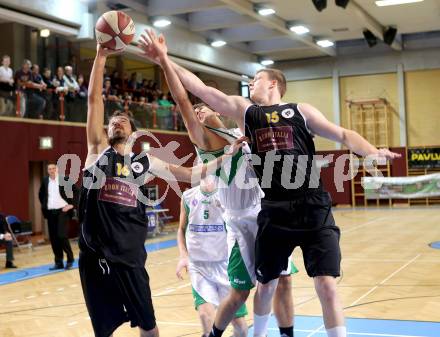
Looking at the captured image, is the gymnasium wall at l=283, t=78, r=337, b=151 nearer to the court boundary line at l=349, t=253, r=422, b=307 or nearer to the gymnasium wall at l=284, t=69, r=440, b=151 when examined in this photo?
the gymnasium wall at l=284, t=69, r=440, b=151

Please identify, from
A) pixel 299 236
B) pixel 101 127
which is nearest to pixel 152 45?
pixel 101 127

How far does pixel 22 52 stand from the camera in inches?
792

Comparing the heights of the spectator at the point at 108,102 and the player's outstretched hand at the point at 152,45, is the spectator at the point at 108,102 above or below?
above

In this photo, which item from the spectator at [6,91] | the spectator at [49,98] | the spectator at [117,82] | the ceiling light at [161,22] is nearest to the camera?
the spectator at [6,91]

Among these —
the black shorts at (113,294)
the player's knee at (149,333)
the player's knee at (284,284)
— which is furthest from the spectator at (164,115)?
the player's knee at (149,333)

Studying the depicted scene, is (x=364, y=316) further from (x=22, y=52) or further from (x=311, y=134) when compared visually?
(x=22, y=52)

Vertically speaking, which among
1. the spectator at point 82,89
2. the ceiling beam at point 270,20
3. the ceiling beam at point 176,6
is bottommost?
the spectator at point 82,89

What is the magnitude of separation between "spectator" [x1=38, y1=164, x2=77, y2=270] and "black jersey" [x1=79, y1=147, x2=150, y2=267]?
7.67 m

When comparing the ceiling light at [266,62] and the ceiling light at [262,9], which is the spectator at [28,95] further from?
the ceiling light at [266,62]

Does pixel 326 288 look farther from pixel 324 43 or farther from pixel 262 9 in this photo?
pixel 324 43

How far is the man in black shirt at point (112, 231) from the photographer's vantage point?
14.2 feet

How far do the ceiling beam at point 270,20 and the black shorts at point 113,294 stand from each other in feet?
50.3

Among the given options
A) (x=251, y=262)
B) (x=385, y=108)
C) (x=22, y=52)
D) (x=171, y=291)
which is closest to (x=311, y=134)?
(x=251, y=262)

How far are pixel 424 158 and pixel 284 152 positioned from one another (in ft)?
76.6
